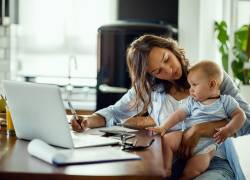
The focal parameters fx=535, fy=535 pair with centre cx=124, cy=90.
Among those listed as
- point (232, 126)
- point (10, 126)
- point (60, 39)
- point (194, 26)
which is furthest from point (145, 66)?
point (60, 39)

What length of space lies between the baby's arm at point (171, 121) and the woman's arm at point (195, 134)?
0.06m

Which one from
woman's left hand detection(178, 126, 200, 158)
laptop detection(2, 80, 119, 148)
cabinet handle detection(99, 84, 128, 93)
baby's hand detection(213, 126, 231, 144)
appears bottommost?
cabinet handle detection(99, 84, 128, 93)

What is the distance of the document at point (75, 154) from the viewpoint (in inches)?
59.9

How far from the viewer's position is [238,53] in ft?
12.6

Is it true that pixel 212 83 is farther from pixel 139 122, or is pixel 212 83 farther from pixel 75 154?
pixel 75 154

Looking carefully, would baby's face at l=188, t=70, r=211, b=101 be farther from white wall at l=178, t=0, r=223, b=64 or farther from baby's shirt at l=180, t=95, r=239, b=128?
white wall at l=178, t=0, r=223, b=64

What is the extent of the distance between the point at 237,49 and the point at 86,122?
1.95m

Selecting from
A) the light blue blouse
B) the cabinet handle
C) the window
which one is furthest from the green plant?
the light blue blouse

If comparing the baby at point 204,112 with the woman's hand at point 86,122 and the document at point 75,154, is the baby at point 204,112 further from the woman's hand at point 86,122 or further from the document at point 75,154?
the document at point 75,154

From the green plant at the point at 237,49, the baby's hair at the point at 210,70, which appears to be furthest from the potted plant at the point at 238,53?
the baby's hair at the point at 210,70

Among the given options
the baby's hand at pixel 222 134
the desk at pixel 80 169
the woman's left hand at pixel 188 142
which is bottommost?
the woman's left hand at pixel 188 142

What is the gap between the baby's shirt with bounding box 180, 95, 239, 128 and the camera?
2.13 m

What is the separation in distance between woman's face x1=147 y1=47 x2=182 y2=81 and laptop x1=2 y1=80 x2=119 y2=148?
48cm

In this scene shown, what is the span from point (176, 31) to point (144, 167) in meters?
2.77
